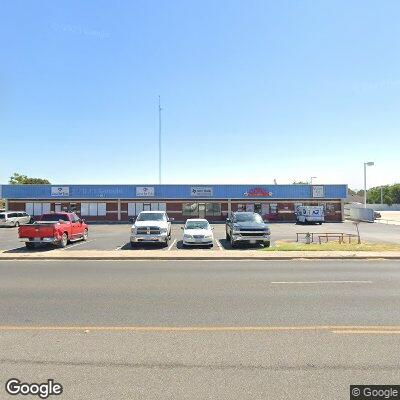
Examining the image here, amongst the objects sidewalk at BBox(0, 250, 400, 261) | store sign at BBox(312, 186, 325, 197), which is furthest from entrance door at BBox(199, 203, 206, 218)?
sidewalk at BBox(0, 250, 400, 261)

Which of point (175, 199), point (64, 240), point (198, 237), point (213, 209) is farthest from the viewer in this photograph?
point (213, 209)

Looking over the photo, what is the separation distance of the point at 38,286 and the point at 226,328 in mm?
5865

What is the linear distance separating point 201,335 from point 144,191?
46255mm

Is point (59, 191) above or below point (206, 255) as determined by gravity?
above

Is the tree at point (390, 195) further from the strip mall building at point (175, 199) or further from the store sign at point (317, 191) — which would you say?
the strip mall building at point (175, 199)

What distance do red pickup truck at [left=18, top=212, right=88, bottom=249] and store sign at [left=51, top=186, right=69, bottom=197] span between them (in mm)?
28933

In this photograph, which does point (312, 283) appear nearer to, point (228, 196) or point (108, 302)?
point (108, 302)

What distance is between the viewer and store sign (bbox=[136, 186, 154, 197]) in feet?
169

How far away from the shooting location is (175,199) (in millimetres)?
51844

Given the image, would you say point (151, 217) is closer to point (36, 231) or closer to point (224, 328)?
point (36, 231)

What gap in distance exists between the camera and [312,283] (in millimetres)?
10375

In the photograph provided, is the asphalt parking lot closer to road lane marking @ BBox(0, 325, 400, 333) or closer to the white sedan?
the white sedan

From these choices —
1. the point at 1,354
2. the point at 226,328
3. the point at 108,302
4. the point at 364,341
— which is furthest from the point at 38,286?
the point at 364,341

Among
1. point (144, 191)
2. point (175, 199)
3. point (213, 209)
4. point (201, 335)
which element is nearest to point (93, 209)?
point (144, 191)
